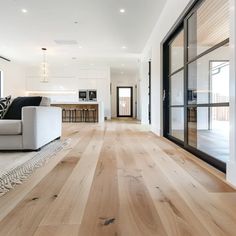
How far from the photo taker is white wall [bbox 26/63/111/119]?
1196 centimetres

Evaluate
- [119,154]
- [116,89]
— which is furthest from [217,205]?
[116,89]

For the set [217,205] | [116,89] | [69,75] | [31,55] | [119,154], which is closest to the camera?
[217,205]

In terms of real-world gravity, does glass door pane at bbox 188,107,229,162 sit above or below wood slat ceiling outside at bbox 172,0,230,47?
below

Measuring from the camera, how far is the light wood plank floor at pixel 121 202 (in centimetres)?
115

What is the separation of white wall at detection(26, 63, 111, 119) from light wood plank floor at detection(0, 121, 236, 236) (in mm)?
9921

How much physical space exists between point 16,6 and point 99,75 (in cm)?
740

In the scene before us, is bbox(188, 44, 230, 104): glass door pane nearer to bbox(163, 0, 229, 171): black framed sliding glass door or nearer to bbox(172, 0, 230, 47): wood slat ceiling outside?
bbox(163, 0, 229, 171): black framed sliding glass door

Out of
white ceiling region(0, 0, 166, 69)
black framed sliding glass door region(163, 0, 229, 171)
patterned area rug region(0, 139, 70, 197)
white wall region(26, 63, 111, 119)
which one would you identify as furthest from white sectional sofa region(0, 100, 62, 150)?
white wall region(26, 63, 111, 119)

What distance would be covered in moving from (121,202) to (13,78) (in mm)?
10809

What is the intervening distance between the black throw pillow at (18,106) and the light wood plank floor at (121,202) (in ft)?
4.88

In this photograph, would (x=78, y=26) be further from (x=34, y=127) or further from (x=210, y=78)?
(x=210, y=78)

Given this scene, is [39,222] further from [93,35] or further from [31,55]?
[31,55]

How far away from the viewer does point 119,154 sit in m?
2.99

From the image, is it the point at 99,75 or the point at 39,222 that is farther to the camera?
the point at 99,75
